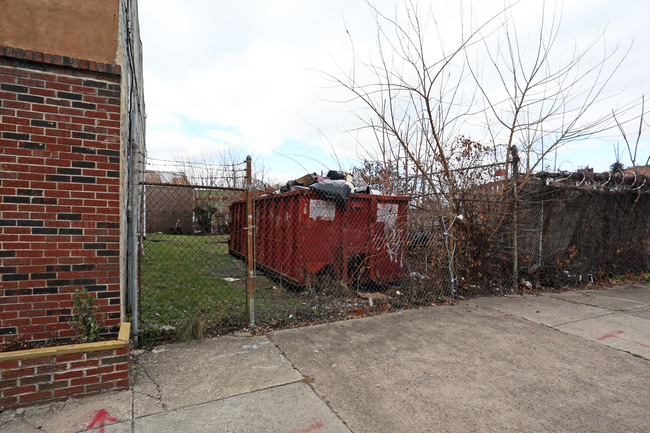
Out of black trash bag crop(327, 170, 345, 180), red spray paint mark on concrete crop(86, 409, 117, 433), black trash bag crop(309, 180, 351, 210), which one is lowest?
red spray paint mark on concrete crop(86, 409, 117, 433)

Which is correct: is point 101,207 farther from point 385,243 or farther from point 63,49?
point 385,243

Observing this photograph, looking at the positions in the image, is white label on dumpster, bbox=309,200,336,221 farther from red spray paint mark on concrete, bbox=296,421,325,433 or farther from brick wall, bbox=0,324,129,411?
red spray paint mark on concrete, bbox=296,421,325,433

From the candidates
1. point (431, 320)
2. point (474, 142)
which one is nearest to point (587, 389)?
point (431, 320)

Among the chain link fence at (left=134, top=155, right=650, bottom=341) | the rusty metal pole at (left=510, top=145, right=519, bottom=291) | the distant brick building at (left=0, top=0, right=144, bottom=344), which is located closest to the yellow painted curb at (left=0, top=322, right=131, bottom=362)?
the distant brick building at (left=0, top=0, right=144, bottom=344)

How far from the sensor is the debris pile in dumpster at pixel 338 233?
6055 millimetres

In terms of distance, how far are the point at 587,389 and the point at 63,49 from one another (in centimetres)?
562

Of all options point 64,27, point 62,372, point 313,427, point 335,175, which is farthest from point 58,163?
point 335,175

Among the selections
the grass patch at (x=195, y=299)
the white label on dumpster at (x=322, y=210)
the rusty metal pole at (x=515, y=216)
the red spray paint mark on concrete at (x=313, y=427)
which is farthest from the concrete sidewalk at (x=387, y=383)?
the white label on dumpster at (x=322, y=210)

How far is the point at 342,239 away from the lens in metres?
6.30

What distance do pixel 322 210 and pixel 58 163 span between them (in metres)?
3.90

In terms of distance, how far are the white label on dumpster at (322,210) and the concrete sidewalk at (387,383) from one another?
2.07 metres

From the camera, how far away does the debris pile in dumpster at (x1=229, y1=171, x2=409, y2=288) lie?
6055 mm

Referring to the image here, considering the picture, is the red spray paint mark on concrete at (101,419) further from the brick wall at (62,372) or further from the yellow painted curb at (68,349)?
the yellow painted curb at (68,349)

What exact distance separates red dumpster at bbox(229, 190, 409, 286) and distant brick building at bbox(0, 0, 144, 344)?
322 cm
